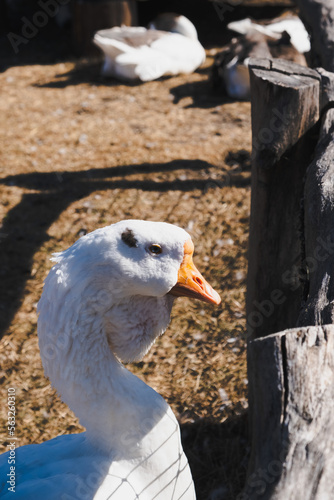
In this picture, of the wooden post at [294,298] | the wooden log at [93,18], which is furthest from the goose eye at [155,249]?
the wooden log at [93,18]

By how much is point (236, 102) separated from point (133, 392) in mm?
6586

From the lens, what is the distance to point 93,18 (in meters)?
9.51

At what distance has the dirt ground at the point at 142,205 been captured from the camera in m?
3.80

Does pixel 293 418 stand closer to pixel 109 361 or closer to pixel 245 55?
pixel 109 361

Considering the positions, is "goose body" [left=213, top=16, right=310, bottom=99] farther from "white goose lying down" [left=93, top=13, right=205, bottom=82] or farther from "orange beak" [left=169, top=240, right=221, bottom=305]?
"orange beak" [left=169, top=240, right=221, bottom=305]

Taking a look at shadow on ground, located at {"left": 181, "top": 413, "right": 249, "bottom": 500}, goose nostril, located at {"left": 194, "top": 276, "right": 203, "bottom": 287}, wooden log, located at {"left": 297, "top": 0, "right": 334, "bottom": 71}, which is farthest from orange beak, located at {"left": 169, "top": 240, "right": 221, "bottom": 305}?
wooden log, located at {"left": 297, "top": 0, "right": 334, "bottom": 71}

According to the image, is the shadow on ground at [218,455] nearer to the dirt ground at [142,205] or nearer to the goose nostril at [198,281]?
the dirt ground at [142,205]

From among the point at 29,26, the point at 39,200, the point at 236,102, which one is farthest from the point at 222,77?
the point at 29,26

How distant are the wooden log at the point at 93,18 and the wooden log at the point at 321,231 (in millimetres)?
7461

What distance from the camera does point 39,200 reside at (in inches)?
241

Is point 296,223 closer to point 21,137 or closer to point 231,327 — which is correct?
point 231,327

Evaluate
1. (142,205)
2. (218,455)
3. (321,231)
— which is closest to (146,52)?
(142,205)

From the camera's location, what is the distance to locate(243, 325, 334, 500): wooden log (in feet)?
4.61

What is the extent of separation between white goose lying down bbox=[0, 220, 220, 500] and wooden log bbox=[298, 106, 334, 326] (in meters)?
0.42
